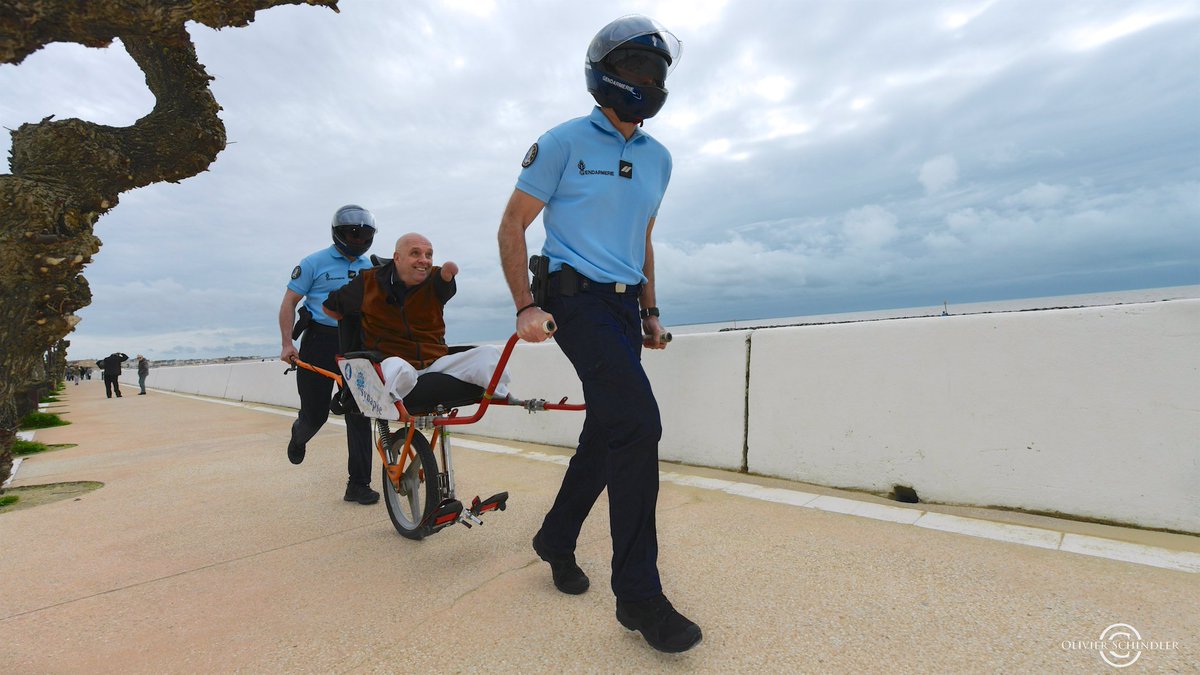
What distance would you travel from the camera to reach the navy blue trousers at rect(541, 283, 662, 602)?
197 cm

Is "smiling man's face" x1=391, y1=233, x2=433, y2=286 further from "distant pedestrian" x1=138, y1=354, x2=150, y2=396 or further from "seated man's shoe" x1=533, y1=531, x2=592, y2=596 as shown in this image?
"distant pedestrian" x1=138, y1=354, x2=150, y2=396

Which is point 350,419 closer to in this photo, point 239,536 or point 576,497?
point 239,536

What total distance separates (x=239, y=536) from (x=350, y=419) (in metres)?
0.98

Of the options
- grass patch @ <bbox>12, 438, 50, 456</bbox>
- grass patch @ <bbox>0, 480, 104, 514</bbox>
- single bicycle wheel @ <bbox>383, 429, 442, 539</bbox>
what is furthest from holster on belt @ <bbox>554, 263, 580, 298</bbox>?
grass patch @ <bbox>12, 438, 50, 456</bbox>

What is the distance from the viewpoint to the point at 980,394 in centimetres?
321

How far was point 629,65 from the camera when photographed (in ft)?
7.50

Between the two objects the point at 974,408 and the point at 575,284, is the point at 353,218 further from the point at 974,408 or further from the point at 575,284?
the point at 974,408

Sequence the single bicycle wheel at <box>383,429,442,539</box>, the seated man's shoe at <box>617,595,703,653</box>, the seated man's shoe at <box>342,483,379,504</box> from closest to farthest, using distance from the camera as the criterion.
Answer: the seated man's shoe at <box>617,595,703,653</box>, the single bicycle wheel at <box>383,429,442,539</box>, the seated man's shoe at <box>342,483,379,504</box>

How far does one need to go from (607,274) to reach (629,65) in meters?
0.81

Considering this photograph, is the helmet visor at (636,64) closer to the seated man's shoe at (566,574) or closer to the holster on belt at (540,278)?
the holster on belt at (540,278)

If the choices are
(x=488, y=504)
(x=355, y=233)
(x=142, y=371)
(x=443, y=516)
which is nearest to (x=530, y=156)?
(x=488, y=504)

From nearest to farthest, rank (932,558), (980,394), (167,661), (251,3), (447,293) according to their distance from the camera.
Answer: (167,661) < (932,558) < (980,394) < (447,293) < (251,3)

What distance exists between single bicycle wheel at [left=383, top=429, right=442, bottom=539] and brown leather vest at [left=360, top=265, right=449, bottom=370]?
1.49ft

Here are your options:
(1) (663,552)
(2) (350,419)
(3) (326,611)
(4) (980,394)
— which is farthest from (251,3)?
(4) (980,394)
